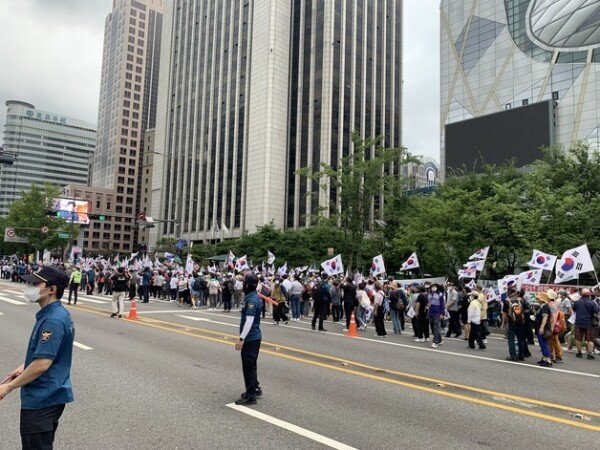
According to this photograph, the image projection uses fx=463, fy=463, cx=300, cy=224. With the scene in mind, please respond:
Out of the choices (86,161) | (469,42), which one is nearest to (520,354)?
(469,42)

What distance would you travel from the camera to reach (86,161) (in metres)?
185

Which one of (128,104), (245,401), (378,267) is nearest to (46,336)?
(245,401)

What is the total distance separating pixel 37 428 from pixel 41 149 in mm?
192059

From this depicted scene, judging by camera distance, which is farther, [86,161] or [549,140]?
[86,161]

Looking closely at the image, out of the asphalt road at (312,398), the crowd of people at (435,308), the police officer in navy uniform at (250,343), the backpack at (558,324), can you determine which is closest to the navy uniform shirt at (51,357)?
the asphalt road at (312,398)

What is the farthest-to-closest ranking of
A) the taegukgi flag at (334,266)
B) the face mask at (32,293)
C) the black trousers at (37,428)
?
the taegukgi flag at (334,266), the face mask at (32,293), the black trousers at (37,428)

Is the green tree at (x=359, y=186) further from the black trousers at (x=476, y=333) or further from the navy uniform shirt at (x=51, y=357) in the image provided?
the navy uniform shirt at (x=51, y=357)

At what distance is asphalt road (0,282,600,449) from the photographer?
5.28m

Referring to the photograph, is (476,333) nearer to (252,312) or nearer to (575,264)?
(575,264)

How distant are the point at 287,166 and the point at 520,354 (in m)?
67.4

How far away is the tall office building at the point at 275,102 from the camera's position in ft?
246

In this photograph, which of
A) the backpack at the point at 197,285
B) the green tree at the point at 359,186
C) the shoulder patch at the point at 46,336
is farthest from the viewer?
the green tree at the point at 359,186

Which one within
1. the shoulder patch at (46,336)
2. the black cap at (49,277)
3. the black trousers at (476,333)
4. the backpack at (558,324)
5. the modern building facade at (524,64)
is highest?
the modern building facade at (524,64)

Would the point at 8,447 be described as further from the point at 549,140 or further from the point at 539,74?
the point at 539,74
